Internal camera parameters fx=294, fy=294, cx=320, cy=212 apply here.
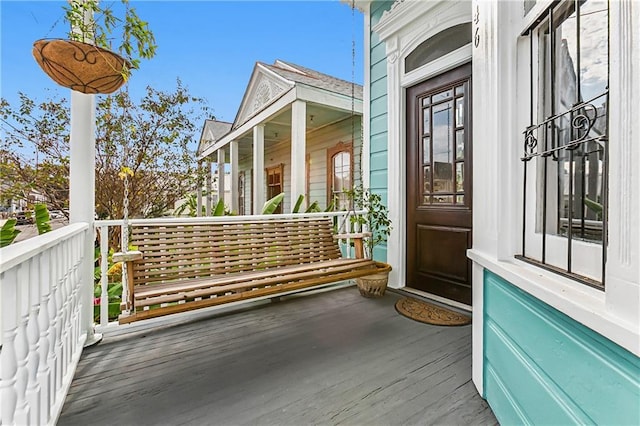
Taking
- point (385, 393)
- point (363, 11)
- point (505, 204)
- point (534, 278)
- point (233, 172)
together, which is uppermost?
point (363, 11)

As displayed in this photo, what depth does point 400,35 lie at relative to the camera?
10.8 ft

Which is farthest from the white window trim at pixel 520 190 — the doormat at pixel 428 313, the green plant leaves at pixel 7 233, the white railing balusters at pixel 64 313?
the green plant leaves at pixel 7 233

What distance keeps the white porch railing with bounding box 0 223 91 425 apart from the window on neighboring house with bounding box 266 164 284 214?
6.40 metres

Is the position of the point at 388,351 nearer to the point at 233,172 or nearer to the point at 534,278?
the point at 534,278

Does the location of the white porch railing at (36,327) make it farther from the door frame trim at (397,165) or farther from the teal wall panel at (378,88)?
the teal wall panel at (378,88)

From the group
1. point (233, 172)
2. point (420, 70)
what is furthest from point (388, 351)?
point (233, 172)

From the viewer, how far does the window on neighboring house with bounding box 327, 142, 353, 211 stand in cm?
588

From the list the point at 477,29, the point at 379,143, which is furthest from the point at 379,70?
the point at 477,29

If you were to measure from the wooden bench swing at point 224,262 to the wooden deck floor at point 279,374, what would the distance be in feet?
1.34

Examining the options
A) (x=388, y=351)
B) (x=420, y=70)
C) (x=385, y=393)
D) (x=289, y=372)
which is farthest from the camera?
(x=420, y=70)

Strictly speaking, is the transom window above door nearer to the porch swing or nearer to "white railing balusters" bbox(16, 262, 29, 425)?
the porch swing

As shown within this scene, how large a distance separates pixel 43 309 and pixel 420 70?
11.5 ft

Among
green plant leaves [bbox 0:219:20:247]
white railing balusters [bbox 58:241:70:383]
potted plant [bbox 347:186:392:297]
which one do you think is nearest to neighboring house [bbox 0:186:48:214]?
green plant leaves [bbox 0:219:20:247]

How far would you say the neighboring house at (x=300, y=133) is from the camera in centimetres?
465
